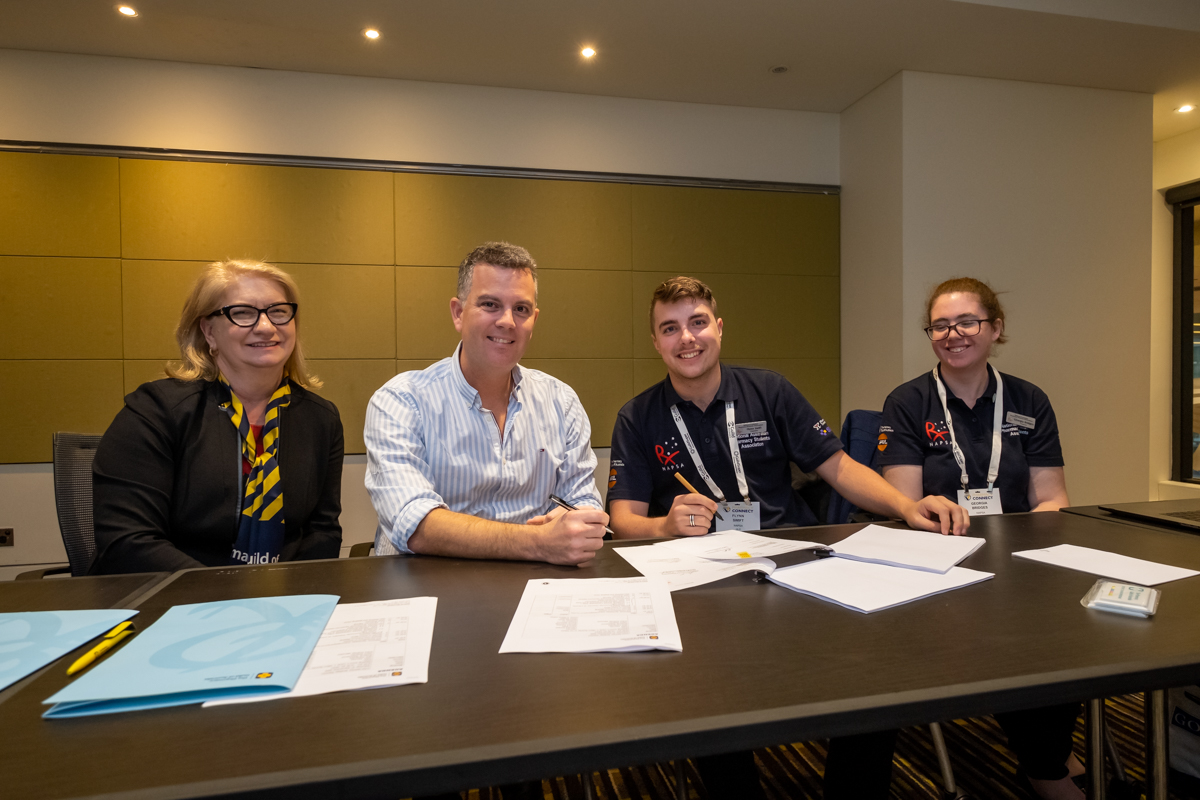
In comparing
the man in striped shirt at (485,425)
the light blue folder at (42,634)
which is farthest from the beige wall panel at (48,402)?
the light blue folder at (42,634)

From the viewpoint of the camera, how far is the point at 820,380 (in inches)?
176

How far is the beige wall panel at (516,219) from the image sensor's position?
3871mm

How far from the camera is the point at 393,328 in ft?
12.7

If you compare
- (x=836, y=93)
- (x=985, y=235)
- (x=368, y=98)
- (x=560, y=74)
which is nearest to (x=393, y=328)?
(x=368, y=98)

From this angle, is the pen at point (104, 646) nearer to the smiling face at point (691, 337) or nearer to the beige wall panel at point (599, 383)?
the smiling face at point (691, 337)

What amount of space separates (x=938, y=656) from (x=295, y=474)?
165 cm

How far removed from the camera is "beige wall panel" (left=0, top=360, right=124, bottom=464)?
3.44m

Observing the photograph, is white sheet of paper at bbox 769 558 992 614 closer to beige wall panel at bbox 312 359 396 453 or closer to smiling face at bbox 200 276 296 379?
smiling face at bbox 200 276 296 379

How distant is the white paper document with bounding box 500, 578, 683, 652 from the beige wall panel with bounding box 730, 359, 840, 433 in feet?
11.5

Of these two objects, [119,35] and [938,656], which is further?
[119,35]

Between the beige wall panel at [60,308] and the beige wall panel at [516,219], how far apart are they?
1.58m

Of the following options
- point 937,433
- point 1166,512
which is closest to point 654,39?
point 937,433

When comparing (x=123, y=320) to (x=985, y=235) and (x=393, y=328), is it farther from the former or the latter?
(x=985, y=235)

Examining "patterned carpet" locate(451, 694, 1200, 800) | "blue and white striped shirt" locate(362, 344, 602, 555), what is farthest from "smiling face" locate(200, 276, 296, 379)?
"patterned carpet" locate(451, 694, 1200, 800)
